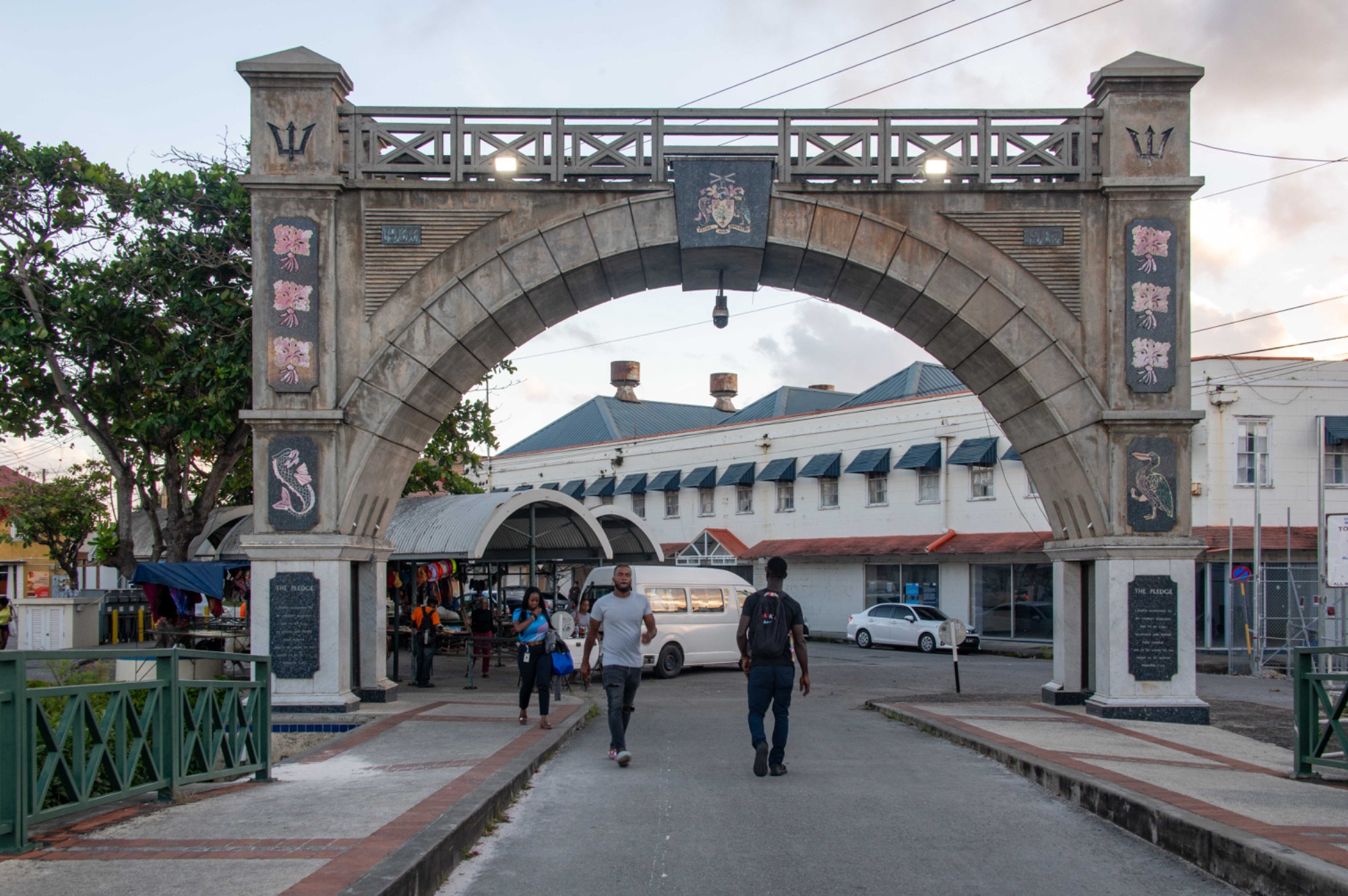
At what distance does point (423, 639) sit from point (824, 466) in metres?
23.7

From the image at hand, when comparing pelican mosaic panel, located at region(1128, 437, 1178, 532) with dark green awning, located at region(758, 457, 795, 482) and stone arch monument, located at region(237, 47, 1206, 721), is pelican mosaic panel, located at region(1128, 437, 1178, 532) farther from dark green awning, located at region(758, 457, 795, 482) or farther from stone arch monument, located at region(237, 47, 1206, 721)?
dark green awning, located at region(758, 457, 795, 482)

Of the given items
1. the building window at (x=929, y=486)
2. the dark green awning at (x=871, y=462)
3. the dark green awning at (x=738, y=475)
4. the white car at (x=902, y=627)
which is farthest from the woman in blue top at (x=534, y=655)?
the dark green awning at (x=738, y=475)

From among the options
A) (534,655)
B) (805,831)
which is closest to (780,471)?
(534,655)

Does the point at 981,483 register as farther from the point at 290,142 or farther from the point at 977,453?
the point at 290,142

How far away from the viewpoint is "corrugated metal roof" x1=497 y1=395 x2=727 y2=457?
176ft

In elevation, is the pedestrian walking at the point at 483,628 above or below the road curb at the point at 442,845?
below

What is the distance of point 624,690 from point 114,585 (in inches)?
1560

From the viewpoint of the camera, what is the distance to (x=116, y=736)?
24.8ft

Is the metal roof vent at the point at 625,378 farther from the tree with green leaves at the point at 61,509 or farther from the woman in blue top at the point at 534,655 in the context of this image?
the woman in blue top at the point at 534,655

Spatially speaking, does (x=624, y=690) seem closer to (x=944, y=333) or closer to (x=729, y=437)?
(x=944, y=333)

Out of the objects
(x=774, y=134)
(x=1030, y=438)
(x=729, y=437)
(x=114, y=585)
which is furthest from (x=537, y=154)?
(x=114, y=585)

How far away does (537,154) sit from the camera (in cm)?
1576

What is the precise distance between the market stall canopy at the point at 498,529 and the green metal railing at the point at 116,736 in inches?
429

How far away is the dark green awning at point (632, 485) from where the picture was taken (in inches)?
1945
